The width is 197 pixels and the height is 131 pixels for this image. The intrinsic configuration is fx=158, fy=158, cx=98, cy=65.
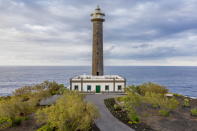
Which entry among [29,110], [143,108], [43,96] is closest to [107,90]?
[143,108]

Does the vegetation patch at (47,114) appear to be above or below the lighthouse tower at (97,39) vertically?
below

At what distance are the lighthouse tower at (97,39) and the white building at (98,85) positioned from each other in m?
4.65

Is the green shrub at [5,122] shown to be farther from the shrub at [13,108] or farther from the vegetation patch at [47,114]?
the shrub at [13,108]

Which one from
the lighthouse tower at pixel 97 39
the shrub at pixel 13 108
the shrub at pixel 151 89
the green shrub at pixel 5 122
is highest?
the lighthouse tower at pixel 97 39

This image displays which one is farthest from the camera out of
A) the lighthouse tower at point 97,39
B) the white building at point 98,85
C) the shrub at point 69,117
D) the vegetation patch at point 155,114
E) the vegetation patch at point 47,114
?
the lighthouse tower at point 97,39

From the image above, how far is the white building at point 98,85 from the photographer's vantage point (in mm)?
29875

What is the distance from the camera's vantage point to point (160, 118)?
16.9 meters

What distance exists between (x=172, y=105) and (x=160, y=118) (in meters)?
2.07

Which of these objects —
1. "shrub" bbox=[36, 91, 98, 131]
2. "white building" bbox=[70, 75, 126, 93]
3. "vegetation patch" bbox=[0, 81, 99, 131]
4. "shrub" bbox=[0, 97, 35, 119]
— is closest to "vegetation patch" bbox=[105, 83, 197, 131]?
"vegetation patch" bbox=[0, 81, 99, 131]

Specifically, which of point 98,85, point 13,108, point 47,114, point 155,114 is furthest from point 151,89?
point 13,108

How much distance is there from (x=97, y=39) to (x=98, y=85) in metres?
10.1

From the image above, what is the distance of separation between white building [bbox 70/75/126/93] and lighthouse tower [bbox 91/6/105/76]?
4.65 m

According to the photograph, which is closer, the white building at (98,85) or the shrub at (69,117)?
the shrub at (69,117)

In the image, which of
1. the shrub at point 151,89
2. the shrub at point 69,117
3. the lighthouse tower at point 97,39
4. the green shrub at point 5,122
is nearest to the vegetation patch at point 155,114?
the shrub at point 151,89
